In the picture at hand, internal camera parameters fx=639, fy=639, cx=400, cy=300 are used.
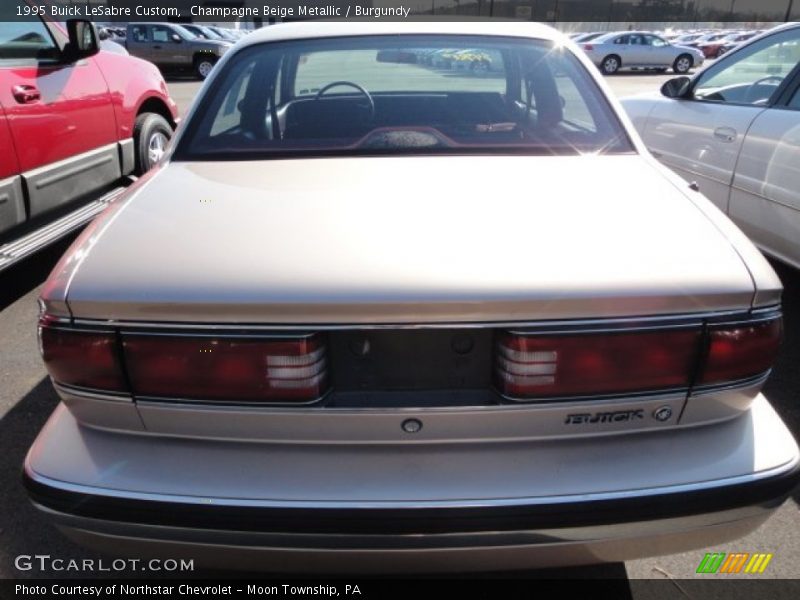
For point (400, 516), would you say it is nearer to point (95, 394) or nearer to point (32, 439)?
point (95, 394)

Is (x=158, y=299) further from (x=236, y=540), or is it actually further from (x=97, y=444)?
(x=236, y=540)

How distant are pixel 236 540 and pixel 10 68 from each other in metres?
3.21

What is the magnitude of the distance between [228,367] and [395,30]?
173cm

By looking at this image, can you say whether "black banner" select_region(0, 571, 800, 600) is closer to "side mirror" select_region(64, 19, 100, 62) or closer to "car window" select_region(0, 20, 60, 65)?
"car window" select_region(0, 20, 60, 65)

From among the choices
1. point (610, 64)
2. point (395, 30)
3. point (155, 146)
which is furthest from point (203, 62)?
point (395, 30)

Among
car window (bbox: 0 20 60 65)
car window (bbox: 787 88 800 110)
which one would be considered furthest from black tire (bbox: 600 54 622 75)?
car window (bbox: 0 20 60 65)

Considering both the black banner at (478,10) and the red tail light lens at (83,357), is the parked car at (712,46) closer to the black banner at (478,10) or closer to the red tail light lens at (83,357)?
the black banner at (478,10)

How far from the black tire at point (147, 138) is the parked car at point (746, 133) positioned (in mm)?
3665

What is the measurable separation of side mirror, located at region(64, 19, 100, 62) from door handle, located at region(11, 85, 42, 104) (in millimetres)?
568

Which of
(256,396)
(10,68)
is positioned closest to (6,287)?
(10,68)

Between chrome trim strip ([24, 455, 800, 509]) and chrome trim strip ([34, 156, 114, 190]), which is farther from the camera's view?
chrome trim strip ([34, 156, 114, 190])

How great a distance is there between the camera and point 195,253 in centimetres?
150

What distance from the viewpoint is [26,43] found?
388 centimetres

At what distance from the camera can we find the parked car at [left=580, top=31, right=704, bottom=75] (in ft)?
76.1
